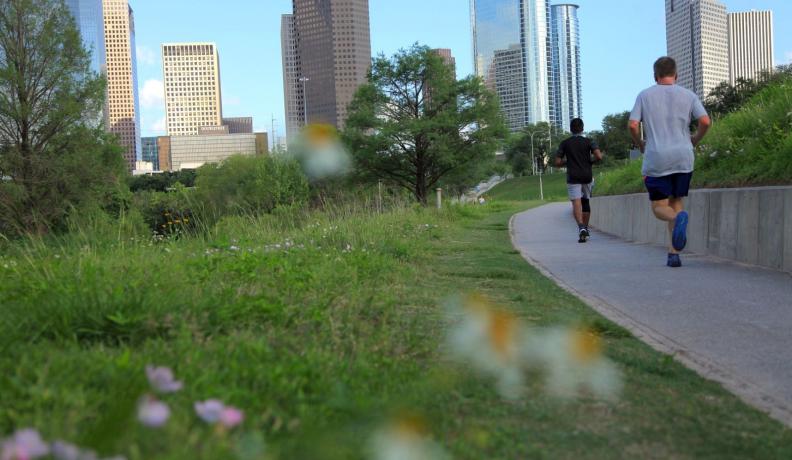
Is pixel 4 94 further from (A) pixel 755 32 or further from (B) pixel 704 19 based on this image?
(A) pixel 755 32

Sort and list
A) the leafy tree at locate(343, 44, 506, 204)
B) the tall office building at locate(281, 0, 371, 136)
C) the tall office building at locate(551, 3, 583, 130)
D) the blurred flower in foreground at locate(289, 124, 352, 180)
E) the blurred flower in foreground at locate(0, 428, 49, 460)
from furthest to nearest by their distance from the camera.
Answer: the tall office building at locate(551, 3, 583, 130) < the tall office building at locate(281, 0, 371, 136) < the blurred flower in foreground at locate(289, 124, 352, 180) < the leafy tree at locate(343, 44, 506, 204) < the blurred flower in foreground at locate(0, 428, 49, 460)

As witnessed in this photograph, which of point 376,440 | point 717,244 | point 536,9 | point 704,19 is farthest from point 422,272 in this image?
point 536,9

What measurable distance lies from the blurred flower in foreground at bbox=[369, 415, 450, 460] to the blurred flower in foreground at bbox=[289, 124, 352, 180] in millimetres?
41267

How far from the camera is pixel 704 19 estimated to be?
317 feet

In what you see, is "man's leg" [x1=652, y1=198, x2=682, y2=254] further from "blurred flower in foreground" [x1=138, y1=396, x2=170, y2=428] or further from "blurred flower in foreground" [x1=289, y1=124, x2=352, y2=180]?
"blurred flower in foreground" [x1=289, y1=124, x2=352, y2=180]

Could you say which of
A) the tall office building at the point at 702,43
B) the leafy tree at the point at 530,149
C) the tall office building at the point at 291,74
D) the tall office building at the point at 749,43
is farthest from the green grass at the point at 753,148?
the leafy tree at the point at 530,149

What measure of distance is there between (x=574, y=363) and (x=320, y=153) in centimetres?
4928

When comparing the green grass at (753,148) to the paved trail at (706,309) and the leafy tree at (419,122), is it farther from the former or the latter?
the leafy tree at (419,122)

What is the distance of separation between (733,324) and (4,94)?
131ft

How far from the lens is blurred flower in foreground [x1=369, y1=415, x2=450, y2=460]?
2023 millimetres

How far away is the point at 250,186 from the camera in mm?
74938

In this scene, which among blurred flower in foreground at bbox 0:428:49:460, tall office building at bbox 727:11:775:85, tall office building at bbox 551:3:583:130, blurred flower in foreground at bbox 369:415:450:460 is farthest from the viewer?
tall office building at bbox 551:3:583:130

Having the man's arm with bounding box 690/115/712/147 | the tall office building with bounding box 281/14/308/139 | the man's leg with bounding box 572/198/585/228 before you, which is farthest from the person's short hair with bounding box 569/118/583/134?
the tall office building with bounding box 281/14/308/139

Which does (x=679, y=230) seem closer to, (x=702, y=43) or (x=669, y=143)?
(x=669, y=143)
